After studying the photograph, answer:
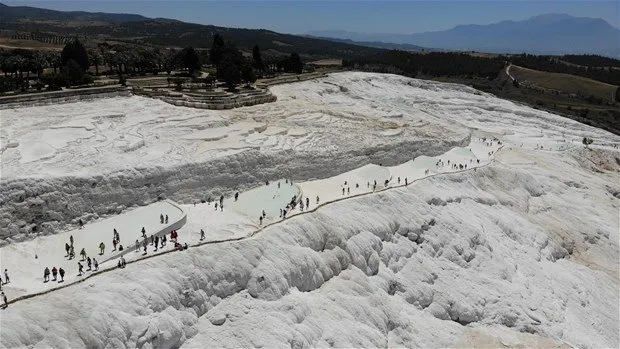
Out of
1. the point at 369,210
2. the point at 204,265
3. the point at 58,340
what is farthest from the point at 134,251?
the point at 369,210

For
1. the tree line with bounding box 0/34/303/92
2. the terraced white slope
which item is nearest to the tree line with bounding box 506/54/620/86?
the tree line with bounding box 0/34/303/92

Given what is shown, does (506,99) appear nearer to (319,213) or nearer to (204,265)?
(319,213)

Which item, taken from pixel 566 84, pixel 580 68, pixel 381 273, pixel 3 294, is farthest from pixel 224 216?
pixel 580 68

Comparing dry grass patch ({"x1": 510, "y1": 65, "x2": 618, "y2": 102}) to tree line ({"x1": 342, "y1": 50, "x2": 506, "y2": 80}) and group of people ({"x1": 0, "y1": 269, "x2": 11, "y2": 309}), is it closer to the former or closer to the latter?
tree line ({"x1": 342, "y1": 50, "x2": 506, "y2": 80})

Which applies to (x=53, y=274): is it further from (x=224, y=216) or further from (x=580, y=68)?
(x=580, y=68)

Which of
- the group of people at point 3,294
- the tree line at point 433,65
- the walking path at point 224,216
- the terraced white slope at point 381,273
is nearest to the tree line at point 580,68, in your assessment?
the tree line at point 433,65

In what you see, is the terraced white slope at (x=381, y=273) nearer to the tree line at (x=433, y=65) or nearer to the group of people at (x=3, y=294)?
the group of people at (x=3, y=294)
